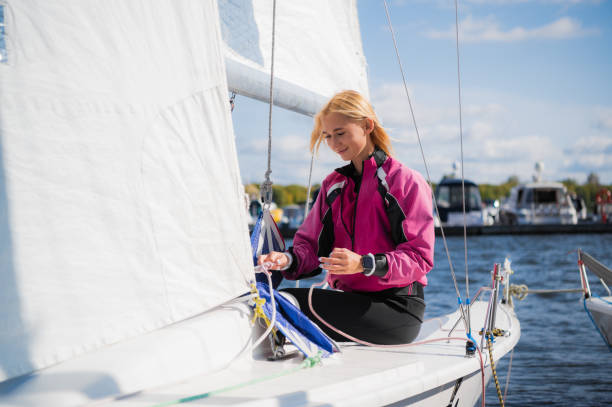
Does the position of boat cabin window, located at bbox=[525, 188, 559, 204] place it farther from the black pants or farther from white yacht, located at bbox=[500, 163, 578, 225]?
the black pants

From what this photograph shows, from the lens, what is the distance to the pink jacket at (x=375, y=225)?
9.59 ft

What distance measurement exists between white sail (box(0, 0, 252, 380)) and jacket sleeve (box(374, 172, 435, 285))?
0.70 metres

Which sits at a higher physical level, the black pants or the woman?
the woman

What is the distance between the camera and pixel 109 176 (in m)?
2.17

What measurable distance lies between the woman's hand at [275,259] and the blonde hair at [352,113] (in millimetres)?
611

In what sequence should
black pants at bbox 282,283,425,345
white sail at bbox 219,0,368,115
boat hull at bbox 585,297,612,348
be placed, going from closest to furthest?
black pants at bbox 282,283,425,345, white sail at bbox 219,0,368,115, boat hull at bbox 585,297,612,348

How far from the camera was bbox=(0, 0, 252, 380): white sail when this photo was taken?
2000 millimetres

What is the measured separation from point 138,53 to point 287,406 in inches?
50.3

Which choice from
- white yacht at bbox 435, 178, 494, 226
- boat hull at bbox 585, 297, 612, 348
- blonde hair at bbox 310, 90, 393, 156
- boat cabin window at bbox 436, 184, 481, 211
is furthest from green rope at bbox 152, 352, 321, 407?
boat cabin window at bbox 436, 184, 481, 211

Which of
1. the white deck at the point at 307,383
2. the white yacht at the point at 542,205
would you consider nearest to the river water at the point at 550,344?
the white deck at the point at 307,383

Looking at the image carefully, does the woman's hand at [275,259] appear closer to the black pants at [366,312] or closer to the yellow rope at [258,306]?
the black pants at [366,312]

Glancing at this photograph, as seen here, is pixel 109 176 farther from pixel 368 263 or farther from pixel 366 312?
pixel 366 312

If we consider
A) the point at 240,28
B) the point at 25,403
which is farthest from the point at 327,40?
the point at 25,403

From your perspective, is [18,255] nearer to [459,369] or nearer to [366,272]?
[366,272]
